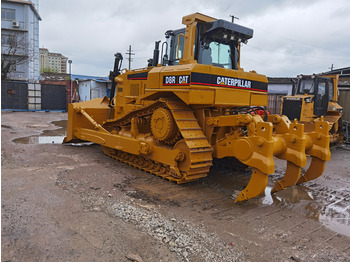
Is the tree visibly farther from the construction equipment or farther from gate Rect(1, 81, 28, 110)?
the construction equipment

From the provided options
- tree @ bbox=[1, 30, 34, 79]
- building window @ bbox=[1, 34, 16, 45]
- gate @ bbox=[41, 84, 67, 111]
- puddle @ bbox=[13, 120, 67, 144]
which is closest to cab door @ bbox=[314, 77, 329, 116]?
puddle @ bbox=[13, 120, 67, 144]

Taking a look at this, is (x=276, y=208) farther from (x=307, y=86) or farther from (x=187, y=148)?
(x=307, y=86)

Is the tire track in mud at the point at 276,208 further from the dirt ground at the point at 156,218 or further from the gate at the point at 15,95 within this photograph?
the gate at the point at 15,95

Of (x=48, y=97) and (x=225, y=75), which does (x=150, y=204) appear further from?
(x=48, y=97)

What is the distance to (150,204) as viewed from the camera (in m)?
4.52

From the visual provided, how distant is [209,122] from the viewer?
5.46 m

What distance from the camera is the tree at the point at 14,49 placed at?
30.7 m

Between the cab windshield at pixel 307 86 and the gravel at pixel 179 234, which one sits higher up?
the cab windshield at pixel 307 86

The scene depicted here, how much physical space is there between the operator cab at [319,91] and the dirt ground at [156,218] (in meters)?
5.54

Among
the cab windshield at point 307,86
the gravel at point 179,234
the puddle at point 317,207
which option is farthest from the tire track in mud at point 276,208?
the cab windshield at point 307,86

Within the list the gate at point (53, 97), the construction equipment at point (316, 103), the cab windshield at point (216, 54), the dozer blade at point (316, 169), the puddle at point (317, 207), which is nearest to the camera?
the puddle at point (317, 207)

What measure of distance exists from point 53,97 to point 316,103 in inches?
738

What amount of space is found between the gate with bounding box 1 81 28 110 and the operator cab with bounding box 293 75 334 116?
→ 62.2ft

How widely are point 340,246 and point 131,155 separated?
458 centimetres
